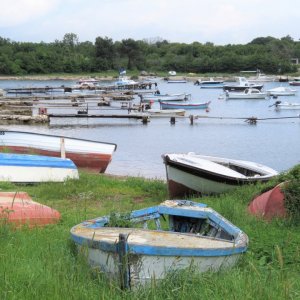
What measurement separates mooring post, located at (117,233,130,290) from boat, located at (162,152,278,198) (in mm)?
6756

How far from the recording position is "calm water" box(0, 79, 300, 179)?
86.7ft

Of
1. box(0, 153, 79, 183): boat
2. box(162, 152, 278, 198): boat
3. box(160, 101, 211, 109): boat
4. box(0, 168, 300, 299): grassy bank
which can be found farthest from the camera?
box(160, 101, 211, 109): boat

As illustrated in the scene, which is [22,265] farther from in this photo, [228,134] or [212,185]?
[228,134]

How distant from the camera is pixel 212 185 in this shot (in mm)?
11969

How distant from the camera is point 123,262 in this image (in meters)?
5.07

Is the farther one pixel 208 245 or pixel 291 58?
pixel 291 58

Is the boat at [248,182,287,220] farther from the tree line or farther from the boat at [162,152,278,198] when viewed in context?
the tree line

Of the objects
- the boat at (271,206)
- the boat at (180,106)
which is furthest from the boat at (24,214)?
the boat at (180,106)

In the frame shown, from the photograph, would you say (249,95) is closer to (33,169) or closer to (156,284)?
(33,169)

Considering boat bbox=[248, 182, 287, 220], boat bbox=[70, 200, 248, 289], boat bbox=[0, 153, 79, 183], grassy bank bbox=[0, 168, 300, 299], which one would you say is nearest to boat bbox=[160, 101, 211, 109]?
boat bbox=[0, 153, 79, 183]

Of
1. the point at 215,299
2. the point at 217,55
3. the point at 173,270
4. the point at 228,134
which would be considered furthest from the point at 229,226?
the point at 217,55

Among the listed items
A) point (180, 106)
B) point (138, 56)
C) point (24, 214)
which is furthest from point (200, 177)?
point (138, 56)

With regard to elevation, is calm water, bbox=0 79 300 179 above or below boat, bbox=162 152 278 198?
below

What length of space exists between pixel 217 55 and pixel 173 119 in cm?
12595
